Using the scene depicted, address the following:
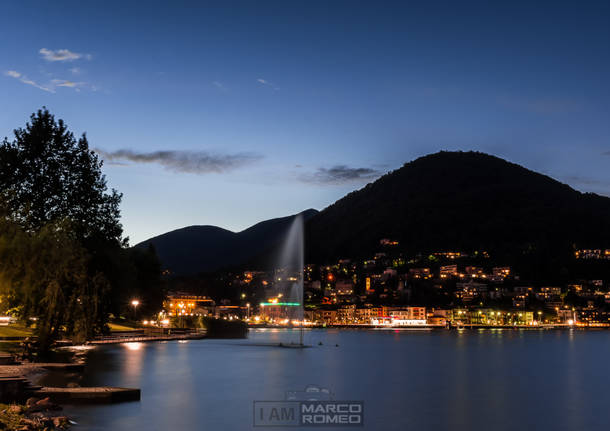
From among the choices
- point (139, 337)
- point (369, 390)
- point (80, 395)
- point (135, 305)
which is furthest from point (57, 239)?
point (135, 305)

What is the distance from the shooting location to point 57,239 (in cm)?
2969

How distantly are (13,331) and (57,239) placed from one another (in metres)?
23.6

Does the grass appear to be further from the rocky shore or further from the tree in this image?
the rocky shore

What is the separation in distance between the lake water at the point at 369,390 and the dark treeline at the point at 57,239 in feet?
11.5

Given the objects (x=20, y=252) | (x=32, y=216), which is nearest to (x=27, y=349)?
(x=32, y=216)

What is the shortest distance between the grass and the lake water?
520cm

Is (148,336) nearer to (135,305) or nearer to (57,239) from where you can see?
(135,305)

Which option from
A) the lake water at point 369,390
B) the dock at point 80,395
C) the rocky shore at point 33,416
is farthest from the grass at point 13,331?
the rocky shore at point 33,416

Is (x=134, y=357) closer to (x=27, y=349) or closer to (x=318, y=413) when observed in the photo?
(x=27, y=349)

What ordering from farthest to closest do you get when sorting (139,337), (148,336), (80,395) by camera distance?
(148,336) < (139,337) < (80,395)

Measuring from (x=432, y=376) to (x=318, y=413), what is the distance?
81.1 feet

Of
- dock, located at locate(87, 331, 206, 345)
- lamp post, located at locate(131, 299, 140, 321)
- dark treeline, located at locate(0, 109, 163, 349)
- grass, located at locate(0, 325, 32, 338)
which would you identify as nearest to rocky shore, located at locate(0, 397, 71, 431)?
dark treeline, located at locate(0, 109, 163, 349)

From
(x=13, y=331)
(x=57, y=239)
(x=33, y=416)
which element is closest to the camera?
(x=33, y=416)

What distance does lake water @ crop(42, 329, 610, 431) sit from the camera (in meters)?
24.0
